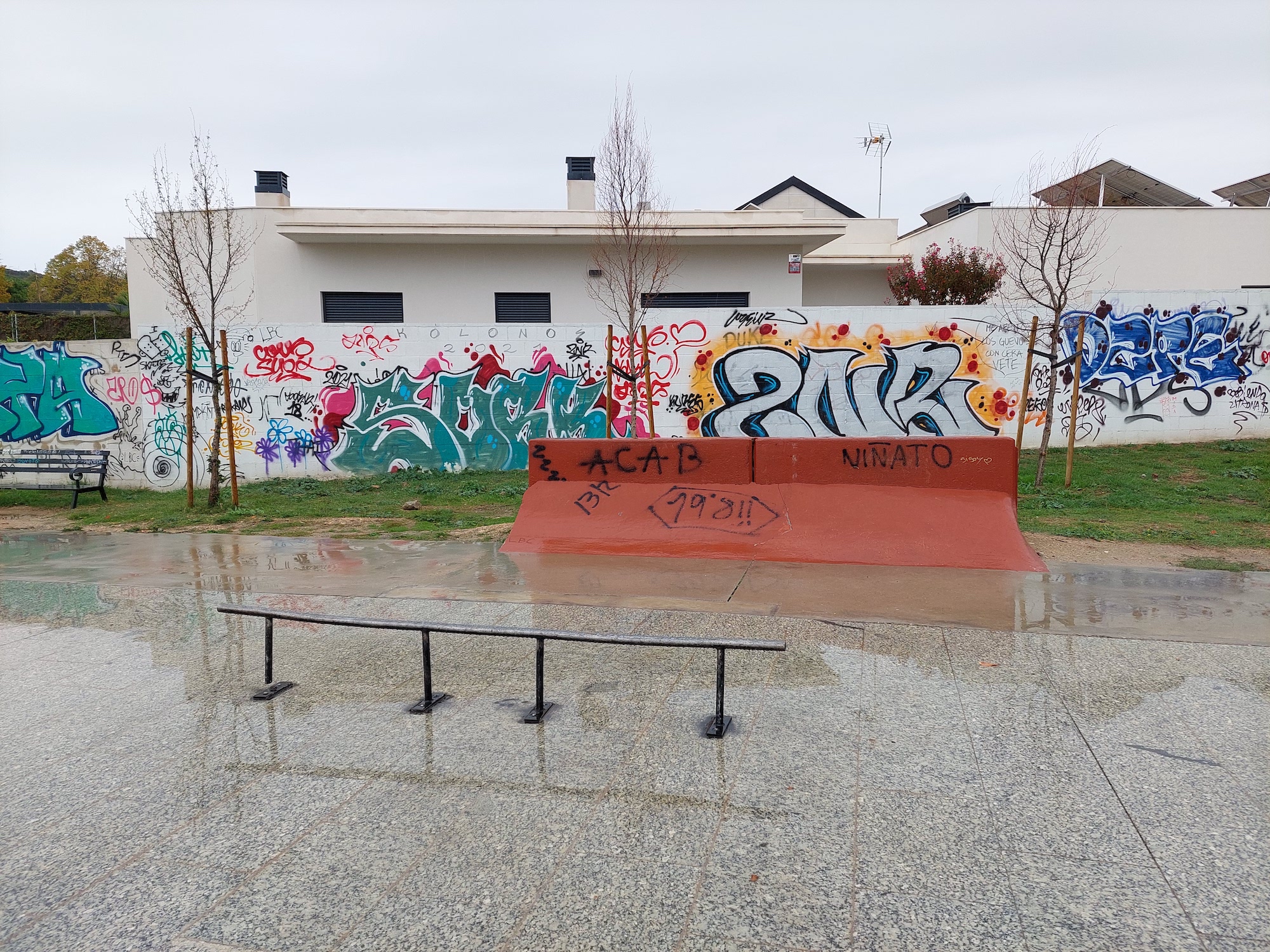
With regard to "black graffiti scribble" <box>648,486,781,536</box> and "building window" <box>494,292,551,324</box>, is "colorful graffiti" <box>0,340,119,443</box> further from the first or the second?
"black graffiti scribble" <box>648,486,781,536</box>

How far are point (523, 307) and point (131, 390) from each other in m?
8.51

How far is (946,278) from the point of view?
19.5 metres

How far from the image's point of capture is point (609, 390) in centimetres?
1486

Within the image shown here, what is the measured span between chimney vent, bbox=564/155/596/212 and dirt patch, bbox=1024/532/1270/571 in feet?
52.9

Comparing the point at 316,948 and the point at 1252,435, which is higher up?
the point at 1252,435

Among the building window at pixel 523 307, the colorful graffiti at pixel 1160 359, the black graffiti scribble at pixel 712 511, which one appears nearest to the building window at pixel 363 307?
the building window at pixel 523 307

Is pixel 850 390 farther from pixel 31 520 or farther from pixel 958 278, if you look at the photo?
pixel 31 520

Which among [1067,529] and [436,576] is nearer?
[436,576]

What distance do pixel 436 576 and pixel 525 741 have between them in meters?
3.71

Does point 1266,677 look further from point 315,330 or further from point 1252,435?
point 315,330

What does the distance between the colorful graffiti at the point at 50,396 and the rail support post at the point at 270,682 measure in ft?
40.8

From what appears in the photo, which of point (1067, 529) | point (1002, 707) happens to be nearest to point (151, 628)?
point (1002, 707)

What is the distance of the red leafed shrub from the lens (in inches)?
764

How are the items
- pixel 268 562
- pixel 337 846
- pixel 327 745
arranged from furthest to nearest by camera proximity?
pixel 268 562 < pixel 327 745 < pixel 337 846
